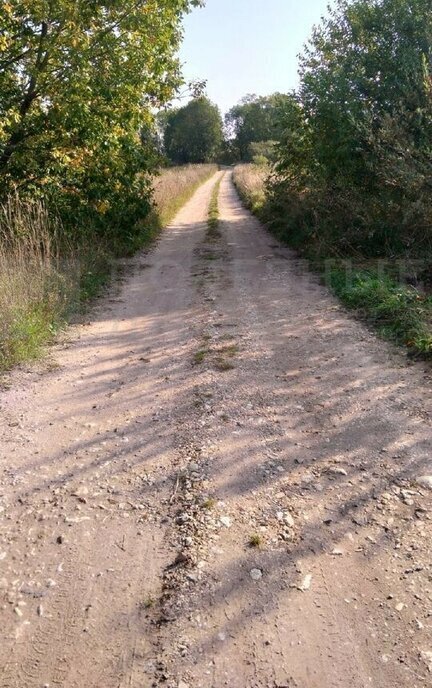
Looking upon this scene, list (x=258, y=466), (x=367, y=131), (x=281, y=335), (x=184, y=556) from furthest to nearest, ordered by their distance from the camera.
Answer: (x=367, y=131), (x=281, y=335), (x=258, y=466), (x=184, y=556)

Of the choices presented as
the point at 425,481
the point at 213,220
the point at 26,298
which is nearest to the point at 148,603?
the point at 425,481

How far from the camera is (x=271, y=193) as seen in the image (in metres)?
16.8

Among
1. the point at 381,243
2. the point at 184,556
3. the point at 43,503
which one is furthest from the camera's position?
the point at 381,243

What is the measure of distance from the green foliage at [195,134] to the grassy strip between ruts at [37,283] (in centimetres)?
6018

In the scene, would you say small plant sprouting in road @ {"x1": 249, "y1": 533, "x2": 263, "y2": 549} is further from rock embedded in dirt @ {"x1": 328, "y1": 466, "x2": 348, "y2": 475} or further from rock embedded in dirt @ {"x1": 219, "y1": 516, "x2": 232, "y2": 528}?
rock embedded in dirt @ {"x1": 328, "y1": 466, "x2": 348, "y2": 475}

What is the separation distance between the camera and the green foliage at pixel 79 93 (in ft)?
26.7

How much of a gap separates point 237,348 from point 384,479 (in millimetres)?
2670

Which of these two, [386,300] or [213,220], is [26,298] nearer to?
[386,300]

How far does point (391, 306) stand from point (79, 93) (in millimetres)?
6357

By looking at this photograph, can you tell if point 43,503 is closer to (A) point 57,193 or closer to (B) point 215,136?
(A) point 57,193

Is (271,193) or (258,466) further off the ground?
(271,193)

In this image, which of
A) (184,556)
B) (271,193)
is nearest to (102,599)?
(184,556)

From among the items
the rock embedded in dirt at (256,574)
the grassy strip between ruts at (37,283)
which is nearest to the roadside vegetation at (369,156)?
the grassy strip between ruts at (37,283)

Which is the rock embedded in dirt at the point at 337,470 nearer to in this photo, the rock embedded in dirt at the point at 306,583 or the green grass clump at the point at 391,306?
the rock embedded in dirt at the point at 306,583
